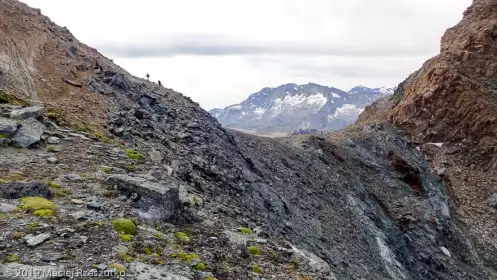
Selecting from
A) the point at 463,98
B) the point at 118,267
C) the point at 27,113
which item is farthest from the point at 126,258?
the point at 463,98

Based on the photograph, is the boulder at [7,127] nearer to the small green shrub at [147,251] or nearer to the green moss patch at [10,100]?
the green moss patch at [10,100]

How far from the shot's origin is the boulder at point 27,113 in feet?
A: 53.1

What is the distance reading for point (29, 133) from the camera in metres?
15.5

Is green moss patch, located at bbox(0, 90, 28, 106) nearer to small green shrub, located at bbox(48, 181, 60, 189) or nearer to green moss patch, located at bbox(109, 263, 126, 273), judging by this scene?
small green shrub, located at bbox(48, 181, 60, 189)

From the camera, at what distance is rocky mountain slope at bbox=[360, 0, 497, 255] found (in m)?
45.5

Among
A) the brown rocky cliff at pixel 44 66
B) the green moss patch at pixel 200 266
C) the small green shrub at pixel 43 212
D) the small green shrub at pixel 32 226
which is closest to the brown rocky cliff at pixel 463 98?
the brown rocky cliff at pixel 44 66

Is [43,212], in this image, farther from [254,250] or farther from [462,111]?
[462,111]

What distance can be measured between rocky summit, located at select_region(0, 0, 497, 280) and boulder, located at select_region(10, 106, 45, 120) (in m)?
0.06

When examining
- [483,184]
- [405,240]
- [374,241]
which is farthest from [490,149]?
[374,241]

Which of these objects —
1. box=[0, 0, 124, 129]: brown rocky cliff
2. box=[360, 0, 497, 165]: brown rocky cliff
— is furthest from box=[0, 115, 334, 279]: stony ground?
box=[360, 0, 497, 165]: brown rocky cliff

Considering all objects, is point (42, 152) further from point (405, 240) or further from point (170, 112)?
point (405, 240)

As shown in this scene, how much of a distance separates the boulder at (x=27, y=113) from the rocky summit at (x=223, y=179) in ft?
0.21

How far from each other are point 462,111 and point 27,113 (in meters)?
44.6

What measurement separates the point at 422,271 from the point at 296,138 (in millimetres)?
15761
